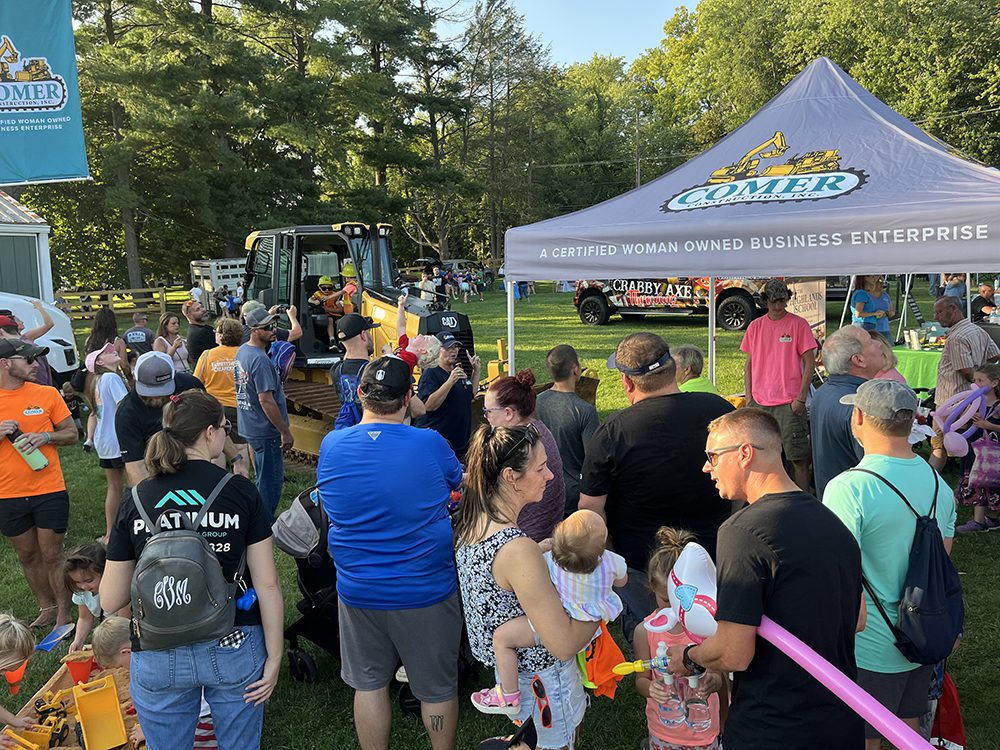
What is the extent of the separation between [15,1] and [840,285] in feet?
59.6

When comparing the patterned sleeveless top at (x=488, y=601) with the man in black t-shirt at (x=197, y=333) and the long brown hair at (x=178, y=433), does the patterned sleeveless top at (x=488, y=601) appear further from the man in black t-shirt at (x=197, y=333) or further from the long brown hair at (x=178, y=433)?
the man in black t-shirt at (x=197, y=333)

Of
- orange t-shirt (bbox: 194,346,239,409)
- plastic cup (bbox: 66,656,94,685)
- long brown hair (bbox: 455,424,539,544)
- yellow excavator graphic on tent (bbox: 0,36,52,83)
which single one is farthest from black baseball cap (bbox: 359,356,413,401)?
yellow excavator graphic on tent (bbox: 0,36,52,83)

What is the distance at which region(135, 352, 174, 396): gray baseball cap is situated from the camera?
4.18 metres

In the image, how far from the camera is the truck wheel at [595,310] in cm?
1953

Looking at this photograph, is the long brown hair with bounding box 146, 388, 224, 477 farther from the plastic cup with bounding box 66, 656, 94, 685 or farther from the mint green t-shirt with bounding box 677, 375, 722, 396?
the mint green t-shirt with bounding box 677, 375, 722, 396

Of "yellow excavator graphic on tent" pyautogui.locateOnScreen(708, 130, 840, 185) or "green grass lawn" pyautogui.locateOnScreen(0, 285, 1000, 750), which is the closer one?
"green grass lawn" pyautogui.locateOnScreen(0, 285, 1000, 750)

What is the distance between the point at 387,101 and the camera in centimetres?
3347

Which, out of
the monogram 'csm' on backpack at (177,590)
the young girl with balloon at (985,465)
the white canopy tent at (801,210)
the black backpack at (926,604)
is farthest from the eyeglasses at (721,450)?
the young girl with balloon at (985,465)

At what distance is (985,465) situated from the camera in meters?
5.53

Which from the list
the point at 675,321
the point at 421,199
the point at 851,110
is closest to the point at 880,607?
the point at 851,110

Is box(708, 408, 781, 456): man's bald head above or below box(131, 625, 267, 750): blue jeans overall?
above

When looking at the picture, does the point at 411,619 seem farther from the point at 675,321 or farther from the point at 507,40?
the point at 507,40

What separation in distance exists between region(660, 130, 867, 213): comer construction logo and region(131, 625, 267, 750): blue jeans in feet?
14.6

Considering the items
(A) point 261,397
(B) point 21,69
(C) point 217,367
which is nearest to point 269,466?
(A) point 261,397
